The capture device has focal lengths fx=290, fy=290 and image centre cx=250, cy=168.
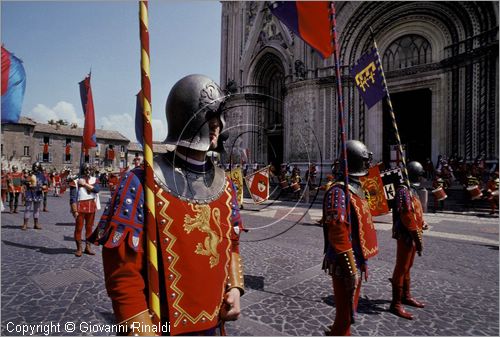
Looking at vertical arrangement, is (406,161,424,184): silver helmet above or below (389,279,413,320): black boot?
above

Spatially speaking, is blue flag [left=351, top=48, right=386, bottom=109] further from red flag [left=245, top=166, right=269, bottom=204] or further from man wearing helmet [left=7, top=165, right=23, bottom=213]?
man wearing helmet [left=7, top=165, right=23, bottom=213]

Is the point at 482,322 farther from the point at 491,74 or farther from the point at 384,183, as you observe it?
the point at 491,74

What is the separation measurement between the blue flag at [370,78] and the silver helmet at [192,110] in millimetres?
3621

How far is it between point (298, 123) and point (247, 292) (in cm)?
1737

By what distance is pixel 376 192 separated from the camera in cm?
482

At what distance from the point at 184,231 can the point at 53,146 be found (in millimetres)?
54409

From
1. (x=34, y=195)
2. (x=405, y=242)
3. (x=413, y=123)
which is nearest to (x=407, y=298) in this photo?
(x=405, y=242)

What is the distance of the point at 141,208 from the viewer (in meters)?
1.58

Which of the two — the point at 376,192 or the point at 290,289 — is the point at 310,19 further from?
the point at 290,289

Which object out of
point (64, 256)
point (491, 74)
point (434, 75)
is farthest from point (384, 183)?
point (434, 75)

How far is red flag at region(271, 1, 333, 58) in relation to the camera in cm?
255

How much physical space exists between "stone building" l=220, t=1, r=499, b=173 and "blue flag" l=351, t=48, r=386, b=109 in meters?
7.27

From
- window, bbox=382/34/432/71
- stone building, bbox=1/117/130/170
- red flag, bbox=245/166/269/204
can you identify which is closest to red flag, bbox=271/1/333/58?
red flag, bbox=245/166/269/204

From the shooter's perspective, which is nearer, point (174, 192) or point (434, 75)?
point (174, 192)
